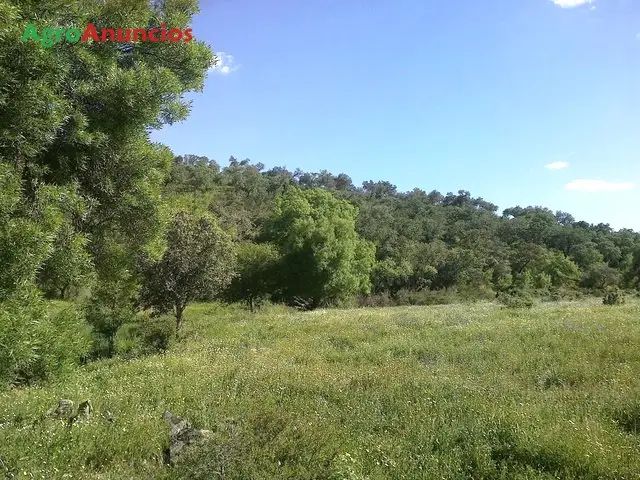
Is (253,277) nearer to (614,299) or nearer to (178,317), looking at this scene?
(178,317)

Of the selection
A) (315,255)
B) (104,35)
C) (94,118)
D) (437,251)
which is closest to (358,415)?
(94,118)

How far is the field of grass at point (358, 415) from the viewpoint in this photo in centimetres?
499

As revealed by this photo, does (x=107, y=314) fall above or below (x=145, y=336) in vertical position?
above

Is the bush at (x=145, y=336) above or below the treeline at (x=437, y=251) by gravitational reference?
below

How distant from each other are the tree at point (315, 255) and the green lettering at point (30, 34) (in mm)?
35025

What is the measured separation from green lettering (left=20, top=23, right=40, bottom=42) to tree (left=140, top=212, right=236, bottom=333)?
13.1 metres

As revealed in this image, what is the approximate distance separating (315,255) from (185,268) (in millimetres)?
22636

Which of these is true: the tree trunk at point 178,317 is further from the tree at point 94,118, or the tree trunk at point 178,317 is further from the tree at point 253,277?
the tree at point 253,277

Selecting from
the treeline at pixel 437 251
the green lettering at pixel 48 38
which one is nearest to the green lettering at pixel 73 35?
the green lettering at pixel 48 38

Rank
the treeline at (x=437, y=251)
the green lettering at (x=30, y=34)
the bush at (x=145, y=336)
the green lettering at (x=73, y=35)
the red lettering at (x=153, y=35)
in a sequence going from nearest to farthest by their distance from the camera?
the green lettering at (x=30, y=34) < the green lettering at (x=73, y=35) < the red lettering at (x=153, y=35) < the bush at (x=145, y=336) < the treeline at (x=437, y=251)

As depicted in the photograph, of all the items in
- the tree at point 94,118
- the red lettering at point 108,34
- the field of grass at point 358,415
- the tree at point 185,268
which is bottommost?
the field of grass at point 358,415

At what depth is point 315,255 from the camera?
A: 39250 mm

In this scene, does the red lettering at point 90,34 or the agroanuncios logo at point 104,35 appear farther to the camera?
the red lettering at point 90,34

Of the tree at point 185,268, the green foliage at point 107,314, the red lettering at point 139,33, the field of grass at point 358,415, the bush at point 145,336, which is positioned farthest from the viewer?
the green foliage at point 107,314
